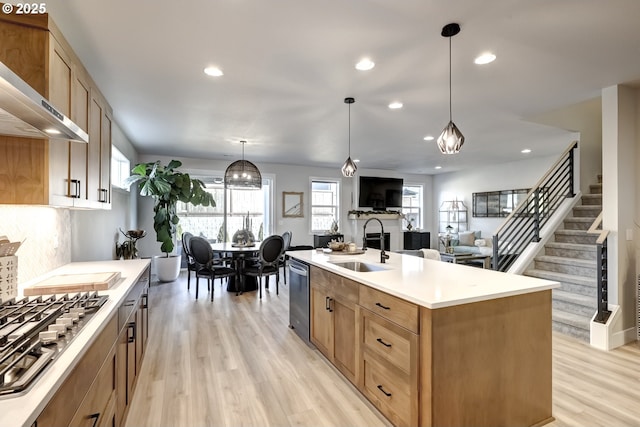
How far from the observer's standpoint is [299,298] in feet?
11.1

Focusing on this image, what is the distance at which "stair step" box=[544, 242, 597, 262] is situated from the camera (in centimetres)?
402

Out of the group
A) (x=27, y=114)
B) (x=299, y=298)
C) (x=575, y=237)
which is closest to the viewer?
(x=27, y=114)

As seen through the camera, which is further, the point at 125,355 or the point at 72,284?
the point at 125,355

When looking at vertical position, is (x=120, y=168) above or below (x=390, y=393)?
above

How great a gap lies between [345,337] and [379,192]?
6.96 meters

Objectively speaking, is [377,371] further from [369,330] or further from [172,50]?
[172,50]

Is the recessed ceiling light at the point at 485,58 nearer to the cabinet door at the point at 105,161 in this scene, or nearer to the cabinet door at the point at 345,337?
the cabinet door at the point at 345,337

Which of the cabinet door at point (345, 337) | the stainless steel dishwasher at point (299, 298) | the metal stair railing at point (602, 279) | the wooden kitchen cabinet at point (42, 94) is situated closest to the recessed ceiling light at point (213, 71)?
the wooden kitchen cabinet at point (42, 94)

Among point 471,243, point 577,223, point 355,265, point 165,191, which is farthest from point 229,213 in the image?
point 577,223

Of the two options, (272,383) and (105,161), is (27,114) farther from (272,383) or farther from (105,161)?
(272,383)

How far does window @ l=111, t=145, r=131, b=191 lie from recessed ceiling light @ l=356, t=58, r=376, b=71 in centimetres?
373

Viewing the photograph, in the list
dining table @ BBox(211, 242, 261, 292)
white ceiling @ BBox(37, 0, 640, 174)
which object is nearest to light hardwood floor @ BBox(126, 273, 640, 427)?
dining table @ BBox(211, 242, 261, 292)

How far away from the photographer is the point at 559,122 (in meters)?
4.53

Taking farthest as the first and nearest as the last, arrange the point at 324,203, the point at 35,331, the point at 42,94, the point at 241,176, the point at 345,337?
the point at 324,203 → the point at 241,176 → the point at 345,337 → the point at 42,94 → the point at 35,331
